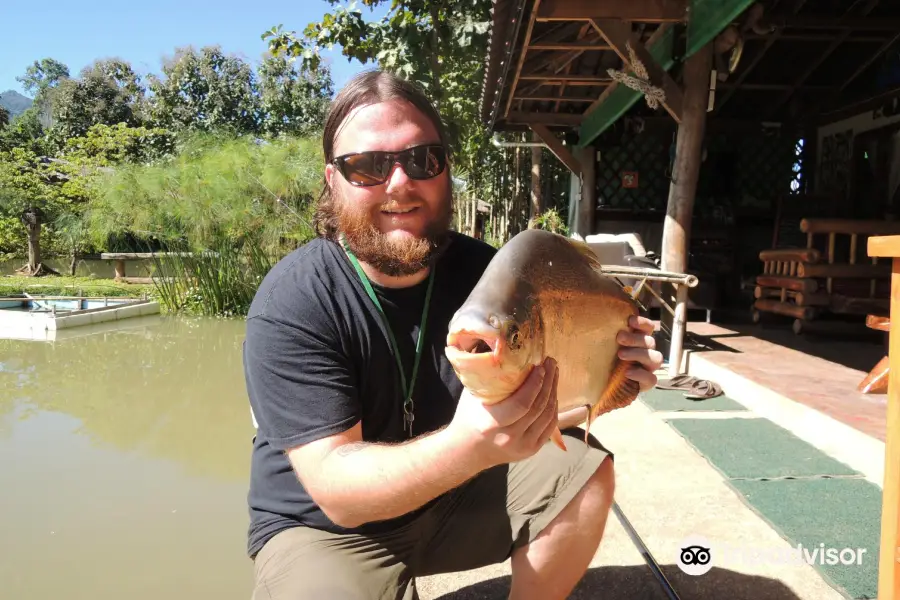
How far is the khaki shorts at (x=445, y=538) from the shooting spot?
1749mm

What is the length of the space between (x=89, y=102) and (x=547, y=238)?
36834 mm

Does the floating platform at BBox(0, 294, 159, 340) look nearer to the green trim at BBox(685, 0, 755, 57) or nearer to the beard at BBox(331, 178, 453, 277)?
the green trim at BBox(685, 0, 755, 57)

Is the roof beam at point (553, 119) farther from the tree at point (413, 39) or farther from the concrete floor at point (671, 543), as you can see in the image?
the concrete floor at point (671, 543)

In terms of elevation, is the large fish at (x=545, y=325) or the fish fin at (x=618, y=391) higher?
the large fish at (x=545, y=325)

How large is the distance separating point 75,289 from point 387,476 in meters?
19.1

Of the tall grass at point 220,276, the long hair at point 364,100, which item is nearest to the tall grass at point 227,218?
the tall grass at point 220,276

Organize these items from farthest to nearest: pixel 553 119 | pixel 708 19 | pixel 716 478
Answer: pixel 553 119 → pixel 708 19 → pixel 716 478

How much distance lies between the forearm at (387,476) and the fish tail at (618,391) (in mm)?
468

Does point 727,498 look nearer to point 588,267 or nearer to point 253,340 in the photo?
point 588,267

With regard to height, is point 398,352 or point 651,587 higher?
point 398,352

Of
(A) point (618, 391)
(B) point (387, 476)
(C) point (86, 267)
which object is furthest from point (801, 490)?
(C) point (86, 267)

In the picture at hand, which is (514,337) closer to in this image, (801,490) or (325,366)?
(325,366)

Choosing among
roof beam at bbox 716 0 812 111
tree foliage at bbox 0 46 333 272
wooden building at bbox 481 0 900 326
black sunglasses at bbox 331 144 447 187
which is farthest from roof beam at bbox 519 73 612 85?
tree foliage at bbox 0 46 333 272

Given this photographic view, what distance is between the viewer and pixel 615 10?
489cm
